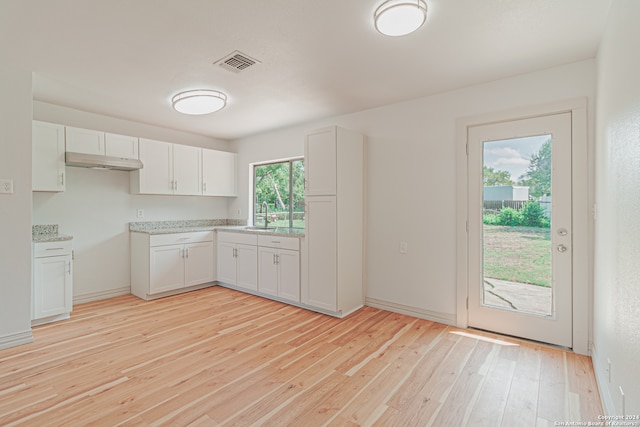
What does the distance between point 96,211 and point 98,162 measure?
2.59ft

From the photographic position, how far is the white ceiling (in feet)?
6.18

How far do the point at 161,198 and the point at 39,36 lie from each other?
9.16 ft

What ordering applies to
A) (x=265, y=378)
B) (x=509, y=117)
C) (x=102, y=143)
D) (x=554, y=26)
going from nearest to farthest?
(x=554, y=26), (x=265, y=378), (x=509, y=117), (x=102, y=143)

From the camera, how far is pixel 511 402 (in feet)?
6.28

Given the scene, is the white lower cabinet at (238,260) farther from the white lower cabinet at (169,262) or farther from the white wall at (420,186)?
the white wall at (420,186)

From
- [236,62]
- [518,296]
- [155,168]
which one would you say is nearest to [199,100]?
[236,62]

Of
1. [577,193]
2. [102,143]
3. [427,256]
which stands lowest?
[427,256]

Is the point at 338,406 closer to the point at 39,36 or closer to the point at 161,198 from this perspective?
the point at 39,36

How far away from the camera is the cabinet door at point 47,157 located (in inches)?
129

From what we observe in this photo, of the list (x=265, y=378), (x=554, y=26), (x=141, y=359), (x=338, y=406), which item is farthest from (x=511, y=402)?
(x=141, y=359)

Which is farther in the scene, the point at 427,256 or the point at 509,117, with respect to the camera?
the point at 427,256

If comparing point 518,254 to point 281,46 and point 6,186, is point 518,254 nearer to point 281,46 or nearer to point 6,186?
point 281,46

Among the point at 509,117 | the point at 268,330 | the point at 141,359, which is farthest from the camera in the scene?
the point at 268,330

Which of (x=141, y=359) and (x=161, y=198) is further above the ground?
(x=161, y=198)
